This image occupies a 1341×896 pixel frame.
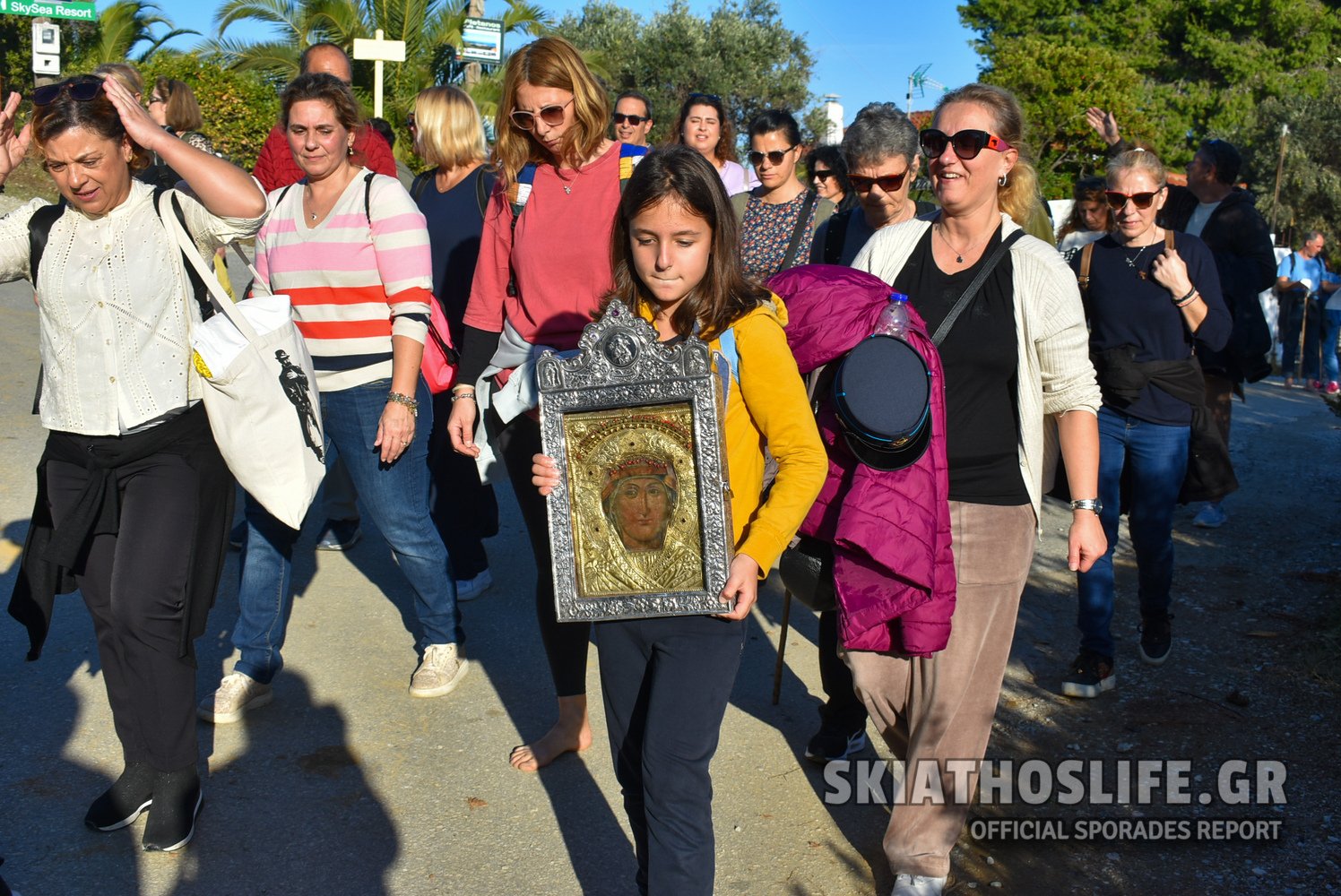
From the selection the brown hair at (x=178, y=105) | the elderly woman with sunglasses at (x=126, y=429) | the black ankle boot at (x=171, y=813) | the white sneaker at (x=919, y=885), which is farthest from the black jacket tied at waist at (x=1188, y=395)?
the brown hair at (x=178, y=105)

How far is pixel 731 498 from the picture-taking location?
2.76 meters

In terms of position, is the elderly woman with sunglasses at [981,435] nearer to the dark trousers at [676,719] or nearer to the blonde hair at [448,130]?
the dark trousers at [676,719]

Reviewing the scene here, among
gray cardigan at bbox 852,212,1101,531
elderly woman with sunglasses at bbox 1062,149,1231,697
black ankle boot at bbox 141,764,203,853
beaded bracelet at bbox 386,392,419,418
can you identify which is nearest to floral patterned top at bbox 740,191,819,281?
elderly woman with sunglasses at bbox 1062,149,1231,697

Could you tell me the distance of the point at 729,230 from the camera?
2.86 metres

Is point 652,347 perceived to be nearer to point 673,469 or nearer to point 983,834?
point 673,469

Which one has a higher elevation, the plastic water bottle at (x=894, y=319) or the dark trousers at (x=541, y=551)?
the plastic water bottle at (x=894, y=319)

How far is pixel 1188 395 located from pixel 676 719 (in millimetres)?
3433

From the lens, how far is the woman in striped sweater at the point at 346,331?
14.0 feet

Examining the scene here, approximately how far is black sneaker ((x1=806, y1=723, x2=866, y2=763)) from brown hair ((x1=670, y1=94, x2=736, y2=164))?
3657 mm

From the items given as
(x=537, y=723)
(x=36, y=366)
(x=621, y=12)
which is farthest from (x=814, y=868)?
(x=621, y=12)

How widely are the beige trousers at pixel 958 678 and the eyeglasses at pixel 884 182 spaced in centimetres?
184

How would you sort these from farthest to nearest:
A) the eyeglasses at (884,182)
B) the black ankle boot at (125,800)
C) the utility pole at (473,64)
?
the utility pole at (473,64)
the eyeglasses at (884,182)
the black ankle boot at (125,800)

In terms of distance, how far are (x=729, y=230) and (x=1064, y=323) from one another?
1124 millimetres

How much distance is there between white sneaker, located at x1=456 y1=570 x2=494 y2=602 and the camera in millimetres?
5816
